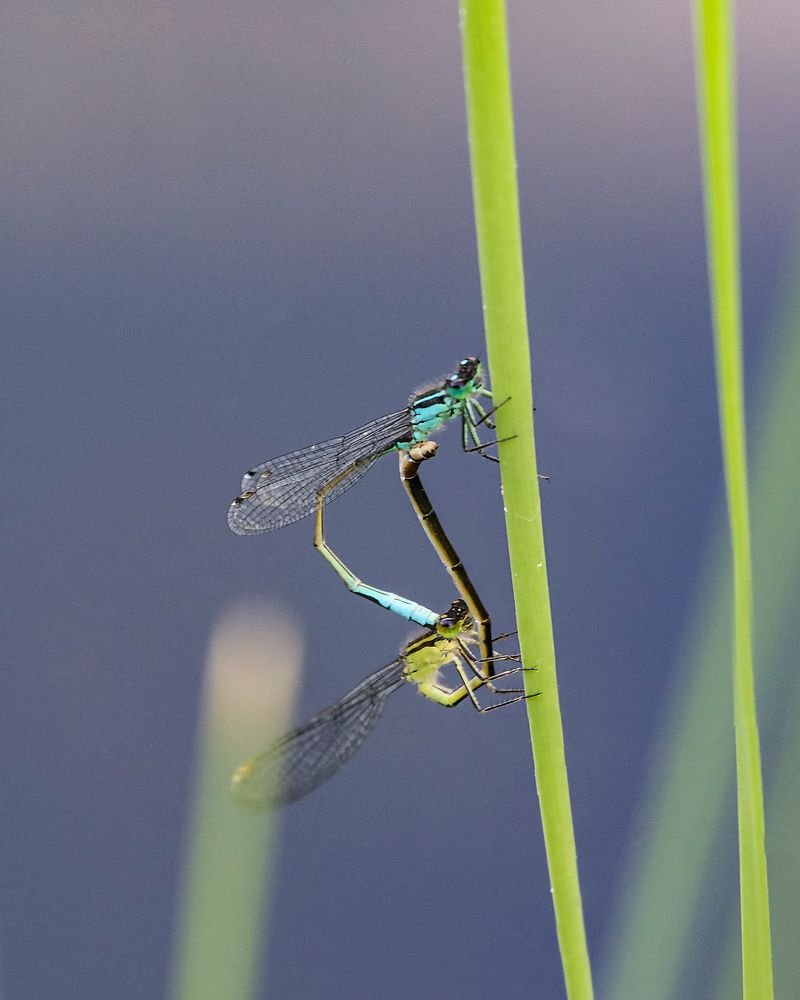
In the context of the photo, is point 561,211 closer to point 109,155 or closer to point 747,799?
point 109,155

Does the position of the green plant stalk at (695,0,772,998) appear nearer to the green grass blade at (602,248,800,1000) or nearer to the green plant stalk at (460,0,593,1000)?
the green plant stalk at (460,0,593,1000)

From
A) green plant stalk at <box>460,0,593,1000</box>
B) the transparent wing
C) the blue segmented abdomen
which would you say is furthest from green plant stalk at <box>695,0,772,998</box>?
the transparent wing

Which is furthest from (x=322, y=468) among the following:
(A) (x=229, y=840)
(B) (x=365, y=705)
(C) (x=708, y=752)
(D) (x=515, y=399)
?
(D) (x=515, y=399)

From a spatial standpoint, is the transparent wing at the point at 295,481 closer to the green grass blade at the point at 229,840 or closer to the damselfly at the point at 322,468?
the damselfly at the point at 322,468

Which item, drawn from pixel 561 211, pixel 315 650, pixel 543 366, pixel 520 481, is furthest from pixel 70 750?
pixel 520 481

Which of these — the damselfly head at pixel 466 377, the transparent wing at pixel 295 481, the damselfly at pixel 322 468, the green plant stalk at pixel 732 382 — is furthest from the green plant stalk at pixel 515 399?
the transparent wing at pixel 295 481

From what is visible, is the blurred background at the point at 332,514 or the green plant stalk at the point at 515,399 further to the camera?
the blurred background at the point at 332,514
